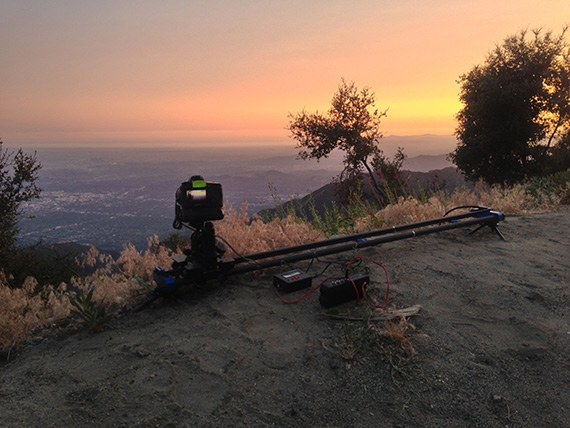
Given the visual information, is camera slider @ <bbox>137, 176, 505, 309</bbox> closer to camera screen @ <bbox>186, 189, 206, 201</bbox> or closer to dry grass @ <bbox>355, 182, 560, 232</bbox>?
camera screen @ <bbox>186, 189, 206, 201</bbox>

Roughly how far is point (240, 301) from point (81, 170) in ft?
435

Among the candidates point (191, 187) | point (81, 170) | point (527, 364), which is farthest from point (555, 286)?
point (81, 170)

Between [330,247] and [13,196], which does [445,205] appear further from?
[13,196]

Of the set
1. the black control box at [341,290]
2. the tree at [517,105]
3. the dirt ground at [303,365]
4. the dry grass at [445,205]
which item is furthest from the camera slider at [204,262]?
the tree at [517,105]

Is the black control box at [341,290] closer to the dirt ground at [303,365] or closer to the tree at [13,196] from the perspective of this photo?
the dirt ground at [303,365]

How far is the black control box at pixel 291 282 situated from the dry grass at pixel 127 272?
96 centimetres

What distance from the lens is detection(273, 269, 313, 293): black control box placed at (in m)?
3.95

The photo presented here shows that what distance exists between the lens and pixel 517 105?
18.4 m

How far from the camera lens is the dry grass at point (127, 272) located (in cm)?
353

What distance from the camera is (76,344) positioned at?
127 inches

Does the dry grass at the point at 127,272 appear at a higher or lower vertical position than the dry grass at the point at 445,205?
lower

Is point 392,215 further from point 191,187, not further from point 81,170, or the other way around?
point 81,170

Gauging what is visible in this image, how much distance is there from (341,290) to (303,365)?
1.04 meters

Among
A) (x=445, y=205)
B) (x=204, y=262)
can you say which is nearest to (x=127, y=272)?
(x=204, y=262)
